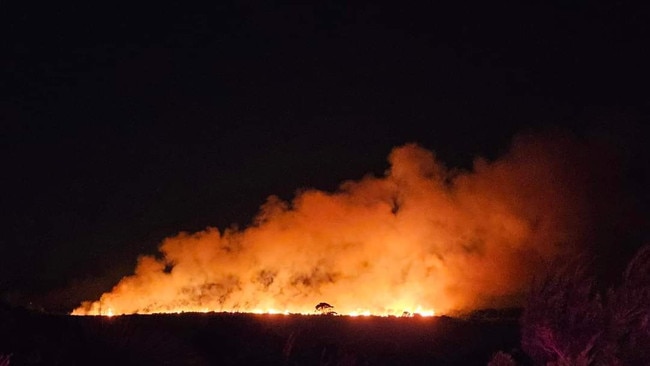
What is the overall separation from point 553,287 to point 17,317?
31.4 feet

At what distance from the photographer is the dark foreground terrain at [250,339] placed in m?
14.0

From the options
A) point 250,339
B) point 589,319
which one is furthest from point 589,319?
point 250,339

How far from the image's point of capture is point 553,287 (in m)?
11.6

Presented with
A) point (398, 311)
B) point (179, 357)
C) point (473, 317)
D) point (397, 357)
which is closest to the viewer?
point (179, 357)

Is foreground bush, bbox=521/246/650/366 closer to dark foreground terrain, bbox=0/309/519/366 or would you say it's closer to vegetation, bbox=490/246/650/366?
vegetation, bbox=490/246/650/366

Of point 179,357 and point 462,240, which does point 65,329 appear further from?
point 462,240

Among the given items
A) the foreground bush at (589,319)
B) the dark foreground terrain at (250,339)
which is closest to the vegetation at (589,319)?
the foreground bush at (589,319)

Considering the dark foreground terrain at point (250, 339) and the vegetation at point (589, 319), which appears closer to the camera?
the vegetation at point (589, 319)

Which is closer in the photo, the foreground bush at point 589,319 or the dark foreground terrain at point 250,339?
the foreground bush at point 589,319

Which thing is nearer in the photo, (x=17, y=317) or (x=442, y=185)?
(x=17, y=317)

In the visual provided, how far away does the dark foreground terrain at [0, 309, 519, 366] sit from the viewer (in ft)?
45.8

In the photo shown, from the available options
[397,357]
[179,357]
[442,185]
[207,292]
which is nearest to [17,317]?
[179,357]

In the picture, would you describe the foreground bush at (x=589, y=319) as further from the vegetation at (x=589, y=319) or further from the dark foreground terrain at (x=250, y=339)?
the dark foreground terrain at (x=250, y=339)

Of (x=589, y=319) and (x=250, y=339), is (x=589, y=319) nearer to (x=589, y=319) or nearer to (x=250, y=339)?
(x=589, y=319)
